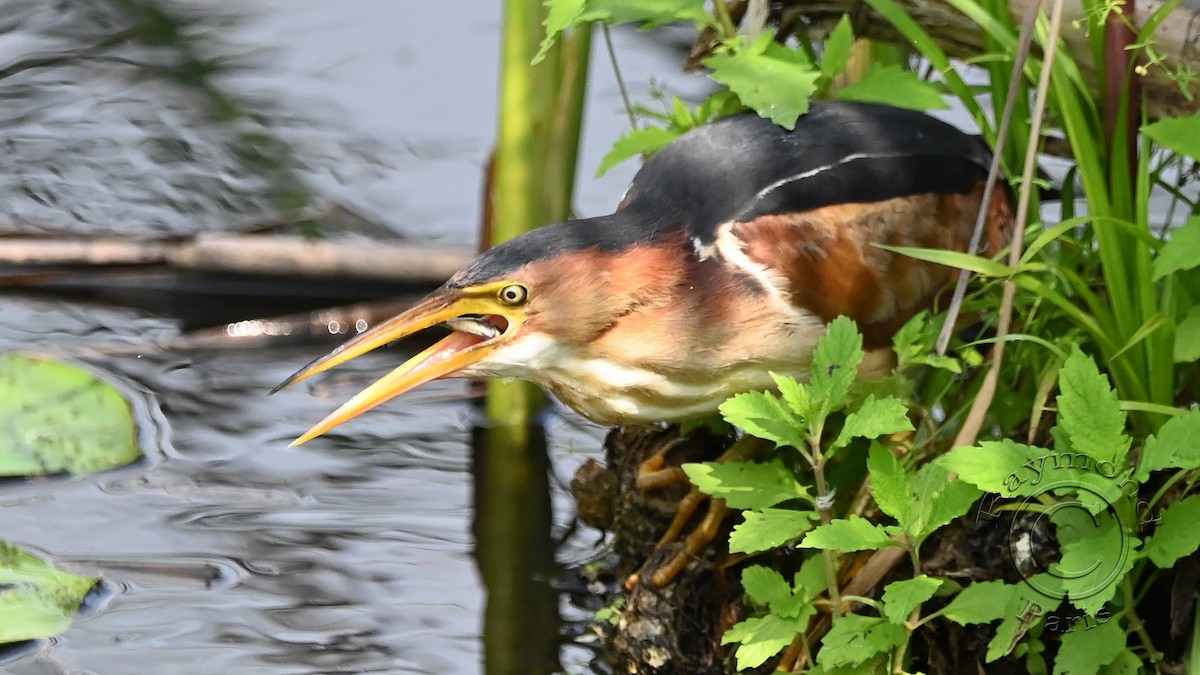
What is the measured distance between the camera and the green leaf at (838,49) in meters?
2.84

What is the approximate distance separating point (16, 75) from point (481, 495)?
260 centimetres

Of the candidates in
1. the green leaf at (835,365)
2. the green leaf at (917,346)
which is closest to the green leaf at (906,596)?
the green leaf at (835,365)

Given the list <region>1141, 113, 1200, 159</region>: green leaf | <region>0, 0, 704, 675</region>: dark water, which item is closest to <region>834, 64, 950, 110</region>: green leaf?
<region>1141, 113, 1200, 159</region>: green leaf

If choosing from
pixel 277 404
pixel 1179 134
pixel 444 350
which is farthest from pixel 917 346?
pixel 277 404

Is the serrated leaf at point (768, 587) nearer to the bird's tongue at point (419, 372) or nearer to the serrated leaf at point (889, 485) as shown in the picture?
the serrated leaf at point (889, 485)

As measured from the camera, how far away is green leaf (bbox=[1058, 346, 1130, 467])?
2.28 m

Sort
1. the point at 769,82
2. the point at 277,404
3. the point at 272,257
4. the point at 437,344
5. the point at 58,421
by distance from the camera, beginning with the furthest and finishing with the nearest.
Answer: the point at 272,257 → the point at 277,404 → the point at 58,421 → the point at 769,82 → the point at 437,344

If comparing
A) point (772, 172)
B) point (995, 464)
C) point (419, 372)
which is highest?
point (772, 172)

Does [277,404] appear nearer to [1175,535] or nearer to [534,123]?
[534,123]

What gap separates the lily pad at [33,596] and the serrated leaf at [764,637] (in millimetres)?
1241

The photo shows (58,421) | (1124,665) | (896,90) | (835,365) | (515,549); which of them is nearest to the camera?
(1124,665)

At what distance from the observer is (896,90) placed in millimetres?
2830

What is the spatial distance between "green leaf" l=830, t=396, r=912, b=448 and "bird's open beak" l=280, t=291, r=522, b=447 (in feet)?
1.75

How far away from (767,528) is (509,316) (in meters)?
0.51
